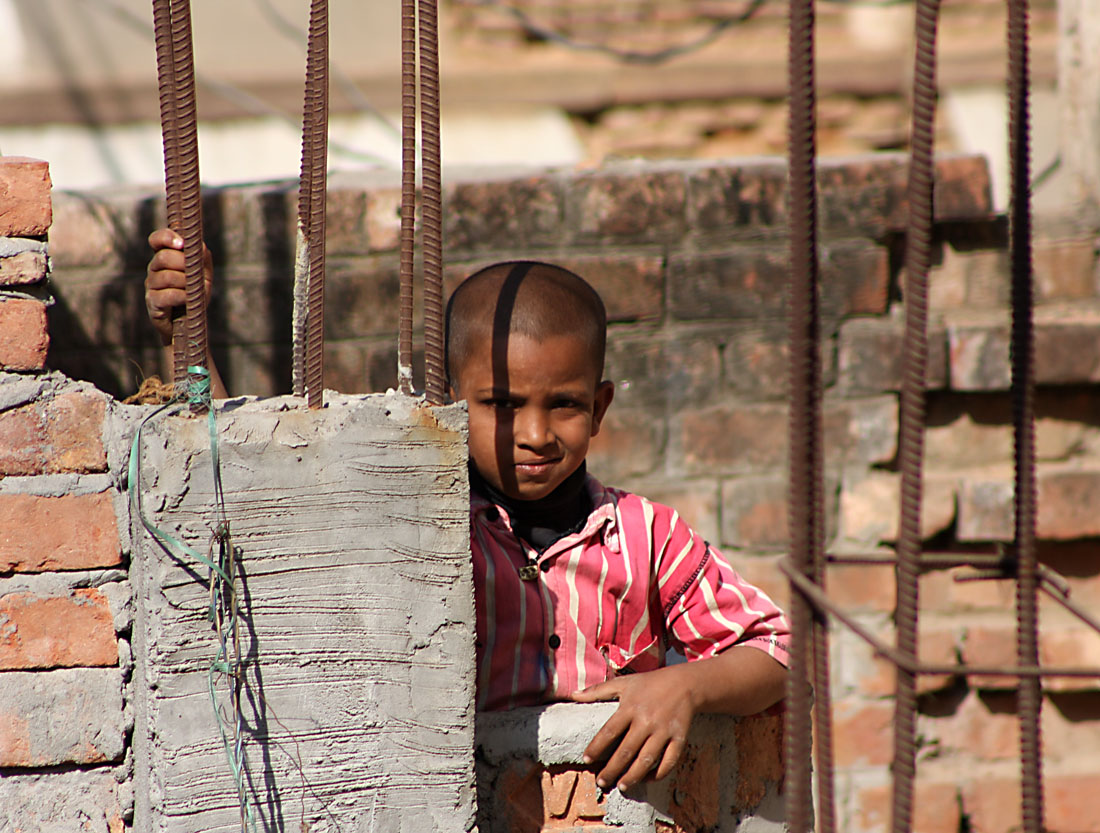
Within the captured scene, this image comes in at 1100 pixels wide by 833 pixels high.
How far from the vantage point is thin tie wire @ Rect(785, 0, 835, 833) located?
1174mm

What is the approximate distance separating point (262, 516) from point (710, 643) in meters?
0.82

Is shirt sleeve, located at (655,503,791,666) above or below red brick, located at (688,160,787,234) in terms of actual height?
below

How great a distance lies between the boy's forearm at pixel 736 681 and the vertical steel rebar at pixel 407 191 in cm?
59

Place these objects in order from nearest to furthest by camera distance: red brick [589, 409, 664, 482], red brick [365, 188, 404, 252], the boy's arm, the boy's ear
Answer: the boy's arm
the boy's ear
red brick [365, 188, 404, 252]
red brick [589, 409, 664, 482]

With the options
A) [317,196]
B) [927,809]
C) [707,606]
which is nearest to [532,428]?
[707,606]

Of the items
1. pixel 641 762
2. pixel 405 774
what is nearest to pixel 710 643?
pixel 641 762

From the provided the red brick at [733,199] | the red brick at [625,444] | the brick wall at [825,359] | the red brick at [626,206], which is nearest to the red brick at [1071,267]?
the brick wall at [825,359]

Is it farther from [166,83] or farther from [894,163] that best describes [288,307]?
[894,163]

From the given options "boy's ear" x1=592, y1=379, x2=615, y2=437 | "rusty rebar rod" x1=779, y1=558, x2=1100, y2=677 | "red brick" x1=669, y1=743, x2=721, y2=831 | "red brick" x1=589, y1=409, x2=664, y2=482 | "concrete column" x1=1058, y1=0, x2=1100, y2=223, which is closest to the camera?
"rusty rebar rod" x1=779, y1=558, x2=1100, y2=677

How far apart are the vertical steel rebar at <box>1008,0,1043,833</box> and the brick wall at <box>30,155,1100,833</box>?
5.19 feet

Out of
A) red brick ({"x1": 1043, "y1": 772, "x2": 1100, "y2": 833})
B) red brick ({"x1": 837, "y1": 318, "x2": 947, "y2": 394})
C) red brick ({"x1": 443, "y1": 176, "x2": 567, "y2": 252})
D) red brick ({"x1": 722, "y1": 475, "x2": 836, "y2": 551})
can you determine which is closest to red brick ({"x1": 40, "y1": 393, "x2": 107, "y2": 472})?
red brick ({"x1": 443, "y1": 176, "x2": 567, "y2": 252})

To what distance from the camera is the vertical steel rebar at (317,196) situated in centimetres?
137

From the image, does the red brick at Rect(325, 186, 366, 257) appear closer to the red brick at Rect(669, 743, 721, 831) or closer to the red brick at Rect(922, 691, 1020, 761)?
the red brick at Rect(669, 743, 721, 831)

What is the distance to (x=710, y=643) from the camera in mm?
1813
